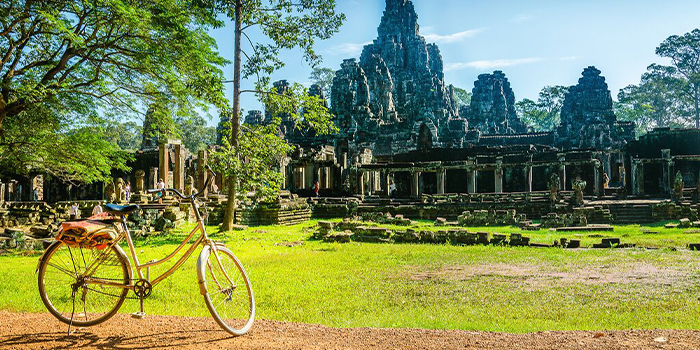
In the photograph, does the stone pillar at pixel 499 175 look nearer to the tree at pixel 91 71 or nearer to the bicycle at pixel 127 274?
the tree at pixel 91 71

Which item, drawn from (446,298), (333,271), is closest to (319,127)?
(333,271)

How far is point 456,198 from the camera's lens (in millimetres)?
26250

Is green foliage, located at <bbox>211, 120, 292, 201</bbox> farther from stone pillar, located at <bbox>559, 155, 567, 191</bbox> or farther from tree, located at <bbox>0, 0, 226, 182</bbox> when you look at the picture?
stone pillar, located at <bbox>559, 155, 567, 191</bbox>

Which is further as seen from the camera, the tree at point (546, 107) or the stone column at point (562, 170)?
the tree at point (546, 107)

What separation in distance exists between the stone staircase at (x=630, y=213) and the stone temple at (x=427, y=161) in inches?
2.6

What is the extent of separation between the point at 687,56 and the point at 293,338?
70764mm

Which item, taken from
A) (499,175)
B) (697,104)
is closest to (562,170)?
(499,175)

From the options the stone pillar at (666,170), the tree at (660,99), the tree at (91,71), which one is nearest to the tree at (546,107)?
the tree at (660,99)

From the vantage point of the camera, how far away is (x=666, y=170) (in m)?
29.5

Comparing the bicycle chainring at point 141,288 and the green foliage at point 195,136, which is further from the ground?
the green foliage at point 195,136

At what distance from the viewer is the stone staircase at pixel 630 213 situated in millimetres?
19812

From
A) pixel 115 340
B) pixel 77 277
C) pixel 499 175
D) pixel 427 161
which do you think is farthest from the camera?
pixel 427 161

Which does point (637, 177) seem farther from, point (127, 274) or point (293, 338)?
point (127, 274)

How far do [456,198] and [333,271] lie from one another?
1881 cm
